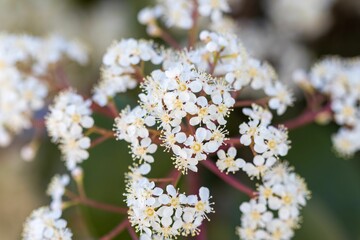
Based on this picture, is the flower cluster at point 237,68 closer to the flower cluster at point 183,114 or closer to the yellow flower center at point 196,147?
the flower cluster at point 183,114

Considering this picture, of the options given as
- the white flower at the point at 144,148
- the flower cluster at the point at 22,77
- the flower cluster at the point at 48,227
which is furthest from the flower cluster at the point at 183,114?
the flower cluster at the point at 22,77

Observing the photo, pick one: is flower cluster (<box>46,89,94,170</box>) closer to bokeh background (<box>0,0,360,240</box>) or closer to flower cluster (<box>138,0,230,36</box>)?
bokeh background (<box>0,0,360,240</box>)

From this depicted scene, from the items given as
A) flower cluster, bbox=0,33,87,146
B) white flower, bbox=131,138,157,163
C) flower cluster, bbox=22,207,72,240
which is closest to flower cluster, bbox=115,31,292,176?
white flower, bbox=131,138,157,163

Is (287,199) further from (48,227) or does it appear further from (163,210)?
(48,227)

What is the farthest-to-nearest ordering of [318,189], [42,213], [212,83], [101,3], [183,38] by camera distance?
1. [101,3]
2. [183,38]
3. [318,189]
4. [42,213]
5. [212,83]

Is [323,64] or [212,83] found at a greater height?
[323,64]

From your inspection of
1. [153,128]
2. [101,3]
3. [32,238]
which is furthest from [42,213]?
[101,3]

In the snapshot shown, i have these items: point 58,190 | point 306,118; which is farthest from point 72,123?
point 306,118

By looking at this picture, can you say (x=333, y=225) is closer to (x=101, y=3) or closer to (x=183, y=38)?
(x=183, y=38)
